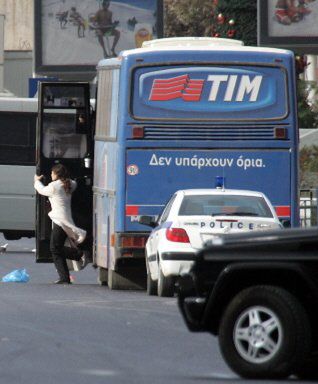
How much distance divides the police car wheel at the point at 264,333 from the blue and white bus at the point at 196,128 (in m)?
11.2

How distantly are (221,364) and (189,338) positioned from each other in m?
2.49

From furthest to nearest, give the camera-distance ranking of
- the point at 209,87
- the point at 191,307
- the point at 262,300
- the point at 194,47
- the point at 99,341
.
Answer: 1. the point at 194,47
2. the point at 209,87
3. the point at 99,341
4. the point at 191,307
5. the point at 262,300

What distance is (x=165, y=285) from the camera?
2152 cm

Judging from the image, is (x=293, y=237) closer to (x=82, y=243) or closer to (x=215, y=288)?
(x=215, y=288)

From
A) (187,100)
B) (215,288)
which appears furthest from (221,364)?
(187,100)

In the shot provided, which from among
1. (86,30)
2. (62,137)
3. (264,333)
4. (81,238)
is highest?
(86,30)

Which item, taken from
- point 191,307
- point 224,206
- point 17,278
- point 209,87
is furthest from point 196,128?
point 191,307

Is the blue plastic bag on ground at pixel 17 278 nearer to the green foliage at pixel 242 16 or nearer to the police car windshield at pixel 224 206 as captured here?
the police car windshield at pixel 224 206

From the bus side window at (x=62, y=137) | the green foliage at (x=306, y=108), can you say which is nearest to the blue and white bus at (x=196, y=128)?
the bus side window at (x=62, y=137)

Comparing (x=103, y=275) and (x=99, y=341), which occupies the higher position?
(x=99, y=341)

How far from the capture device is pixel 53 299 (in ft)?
71.1

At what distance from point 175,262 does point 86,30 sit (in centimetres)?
3369

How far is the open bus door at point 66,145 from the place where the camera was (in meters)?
26.2

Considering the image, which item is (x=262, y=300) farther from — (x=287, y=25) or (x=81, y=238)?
(x=287, y=25)
